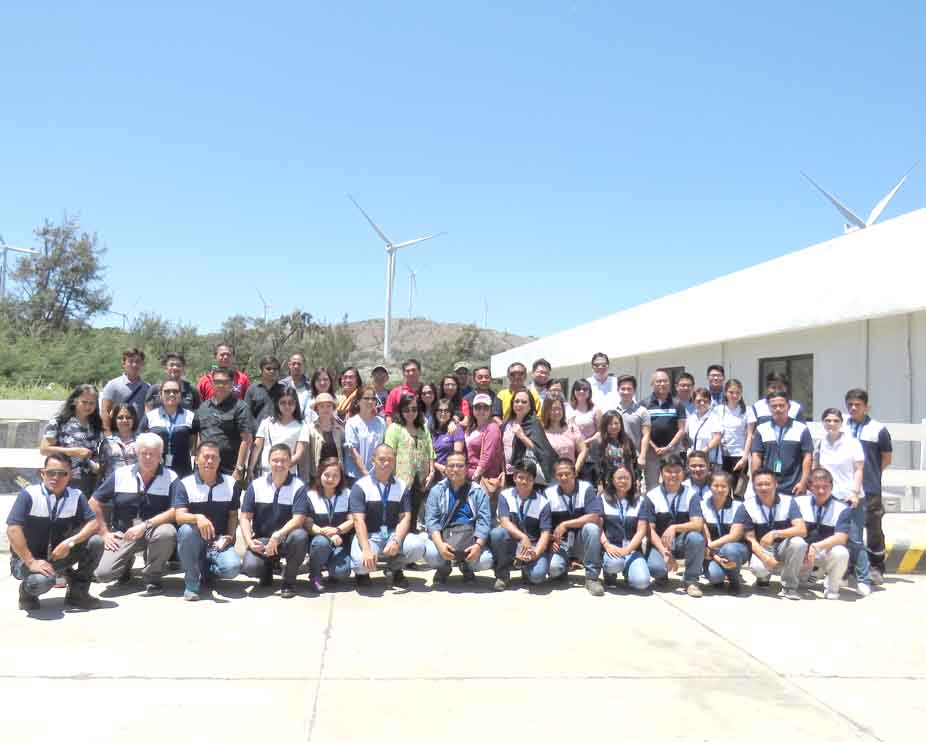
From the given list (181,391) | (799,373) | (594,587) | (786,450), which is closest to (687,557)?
(594,587)

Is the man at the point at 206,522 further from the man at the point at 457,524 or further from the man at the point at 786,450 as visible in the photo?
the man at the point at 786,450

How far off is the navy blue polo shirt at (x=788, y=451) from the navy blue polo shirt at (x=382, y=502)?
333 centimetres

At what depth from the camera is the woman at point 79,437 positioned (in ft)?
21.0

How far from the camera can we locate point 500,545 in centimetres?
637

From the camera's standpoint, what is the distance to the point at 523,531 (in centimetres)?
648

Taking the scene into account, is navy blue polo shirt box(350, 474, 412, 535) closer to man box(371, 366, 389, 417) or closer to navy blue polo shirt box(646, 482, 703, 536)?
man box(371, 366, 389, 417)

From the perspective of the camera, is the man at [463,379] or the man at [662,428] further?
the man at [463,379]

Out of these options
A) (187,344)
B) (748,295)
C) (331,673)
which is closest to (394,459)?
(331,673)

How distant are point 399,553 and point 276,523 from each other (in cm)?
101

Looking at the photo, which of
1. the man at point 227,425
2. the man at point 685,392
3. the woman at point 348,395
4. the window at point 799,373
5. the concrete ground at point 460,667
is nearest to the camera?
the concrete ground at point 460,667

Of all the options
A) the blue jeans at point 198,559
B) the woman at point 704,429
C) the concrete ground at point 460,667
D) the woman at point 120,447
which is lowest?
the concrete ground at point 460,667

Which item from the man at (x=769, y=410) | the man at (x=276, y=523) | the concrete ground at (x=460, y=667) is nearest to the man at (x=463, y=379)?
the man at (x=276, y=523)

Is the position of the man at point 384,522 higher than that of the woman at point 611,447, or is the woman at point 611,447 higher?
the woman at point 611,447

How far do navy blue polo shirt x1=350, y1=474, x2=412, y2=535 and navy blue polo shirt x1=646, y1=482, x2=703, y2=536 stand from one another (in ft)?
6.85
